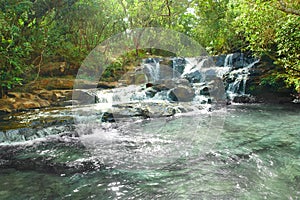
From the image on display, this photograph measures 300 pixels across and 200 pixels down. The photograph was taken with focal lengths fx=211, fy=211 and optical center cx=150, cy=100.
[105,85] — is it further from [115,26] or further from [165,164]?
[165,164]

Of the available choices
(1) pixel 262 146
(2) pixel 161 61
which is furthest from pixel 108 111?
(2) pixel 161 61

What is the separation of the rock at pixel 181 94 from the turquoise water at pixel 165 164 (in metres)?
5.24

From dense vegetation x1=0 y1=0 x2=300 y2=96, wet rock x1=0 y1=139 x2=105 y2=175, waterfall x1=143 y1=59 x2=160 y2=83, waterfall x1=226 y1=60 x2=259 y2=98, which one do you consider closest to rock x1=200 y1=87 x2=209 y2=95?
waterfall x1=226 y1=60 x2=259 y2=98

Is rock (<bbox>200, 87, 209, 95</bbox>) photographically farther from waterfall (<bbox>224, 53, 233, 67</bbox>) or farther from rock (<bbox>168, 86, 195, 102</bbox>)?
waterfall (<bbox>224, 53, 233, 67</bbox>)

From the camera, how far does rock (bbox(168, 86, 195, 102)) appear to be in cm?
1209

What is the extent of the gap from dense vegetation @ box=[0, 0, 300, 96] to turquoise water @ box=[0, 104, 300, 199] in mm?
2675

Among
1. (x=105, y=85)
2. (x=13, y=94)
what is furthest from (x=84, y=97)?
(x=105, y=85)

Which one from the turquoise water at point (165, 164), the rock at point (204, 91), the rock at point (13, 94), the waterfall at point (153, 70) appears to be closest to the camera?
the turquoise water at point (165, 164)

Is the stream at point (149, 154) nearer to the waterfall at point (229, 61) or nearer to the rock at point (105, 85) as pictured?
the rock at point (105, 85)

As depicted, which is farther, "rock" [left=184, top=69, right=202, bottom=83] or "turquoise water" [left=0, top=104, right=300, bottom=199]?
"rock" [left=184, top=69, right=202, bottom=83]

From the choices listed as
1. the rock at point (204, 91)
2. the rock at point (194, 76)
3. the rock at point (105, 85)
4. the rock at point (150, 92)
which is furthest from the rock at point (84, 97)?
the rock at point (194, 76)

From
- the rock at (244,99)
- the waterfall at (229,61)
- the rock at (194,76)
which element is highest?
the waterfall at (229,61)

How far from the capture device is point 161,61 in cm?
1848

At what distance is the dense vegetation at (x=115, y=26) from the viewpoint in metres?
5.76
